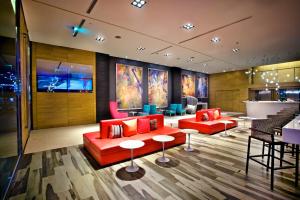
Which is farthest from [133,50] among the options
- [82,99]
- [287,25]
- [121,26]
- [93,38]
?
[287,25]

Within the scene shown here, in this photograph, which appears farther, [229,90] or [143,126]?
[229,90]

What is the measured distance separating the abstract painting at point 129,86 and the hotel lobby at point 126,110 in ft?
0.20

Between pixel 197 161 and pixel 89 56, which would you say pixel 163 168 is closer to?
pixel 197 161

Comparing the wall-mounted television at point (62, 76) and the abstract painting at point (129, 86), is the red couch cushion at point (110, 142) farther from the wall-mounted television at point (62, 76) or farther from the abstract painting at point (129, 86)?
the abstract painting at point (129, 86)

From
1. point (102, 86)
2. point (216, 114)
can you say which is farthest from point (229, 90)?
point (102, 86)

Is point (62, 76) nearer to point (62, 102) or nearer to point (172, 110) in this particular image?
point (62, 102)

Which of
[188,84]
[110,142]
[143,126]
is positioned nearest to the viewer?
[110,142]

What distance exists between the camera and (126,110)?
28.8 ft

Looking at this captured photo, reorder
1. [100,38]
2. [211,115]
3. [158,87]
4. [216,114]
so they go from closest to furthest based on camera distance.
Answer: [100,38], [211,115], [216,114], [158,87]

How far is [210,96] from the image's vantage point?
14.5 m

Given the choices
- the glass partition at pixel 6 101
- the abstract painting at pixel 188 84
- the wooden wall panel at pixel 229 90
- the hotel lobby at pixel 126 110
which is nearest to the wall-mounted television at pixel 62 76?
the hotel lobby at pixel 126 110

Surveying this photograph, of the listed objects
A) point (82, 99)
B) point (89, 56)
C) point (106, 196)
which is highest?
point (89, 56)

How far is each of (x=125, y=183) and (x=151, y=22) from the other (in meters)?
4.20

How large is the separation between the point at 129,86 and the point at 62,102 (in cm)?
363
